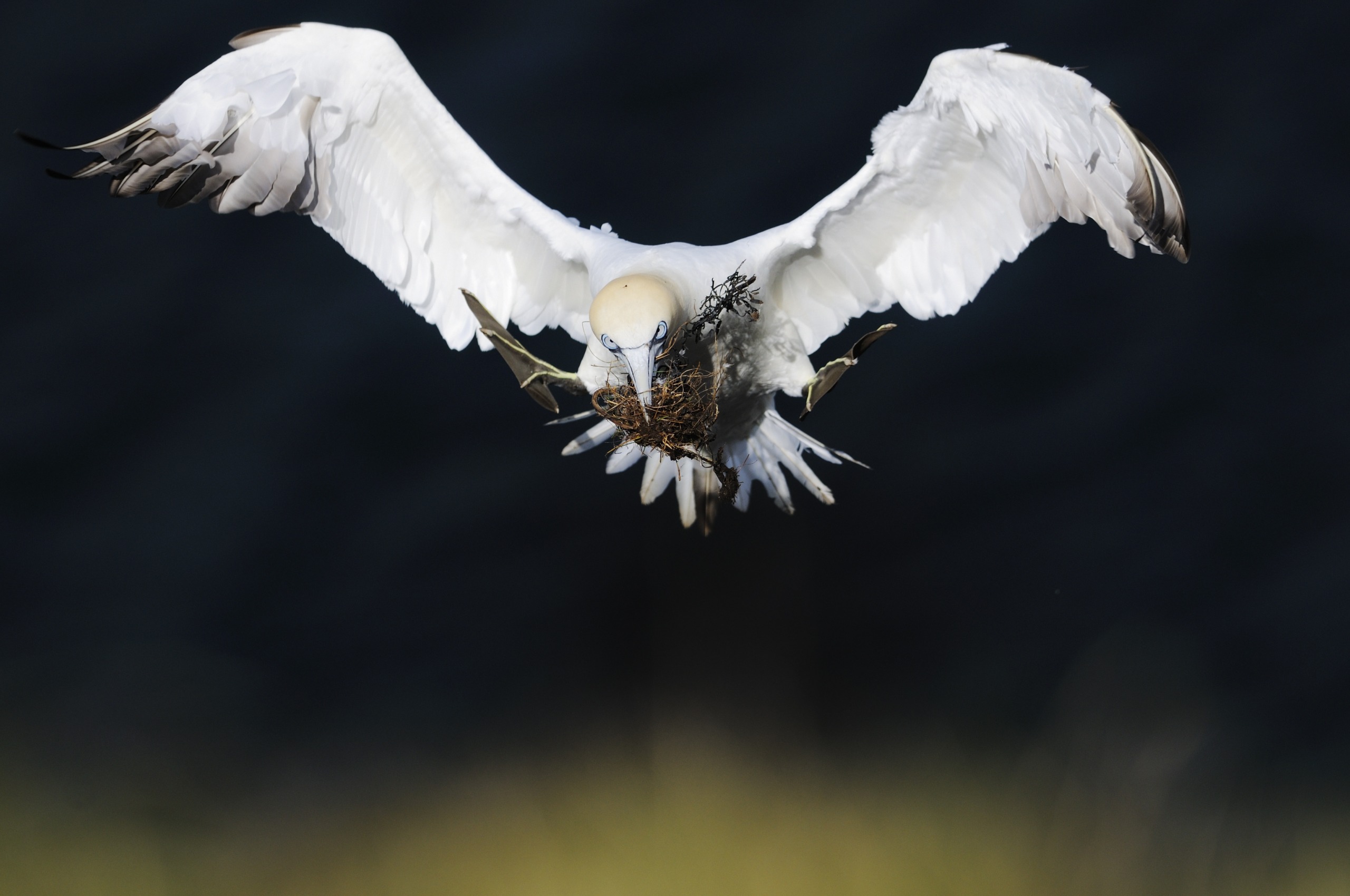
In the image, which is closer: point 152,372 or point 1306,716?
point 1306,716

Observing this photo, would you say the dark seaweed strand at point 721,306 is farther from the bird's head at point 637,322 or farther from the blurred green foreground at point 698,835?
the blurred green foreground at point 698,835

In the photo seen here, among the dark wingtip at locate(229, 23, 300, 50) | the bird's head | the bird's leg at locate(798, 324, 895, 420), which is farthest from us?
the bird's leg at locate(798, 324, 895, 420)

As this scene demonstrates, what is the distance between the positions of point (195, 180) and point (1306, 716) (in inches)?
180

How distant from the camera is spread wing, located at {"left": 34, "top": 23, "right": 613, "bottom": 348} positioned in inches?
137

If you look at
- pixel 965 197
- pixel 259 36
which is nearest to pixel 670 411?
pixel 965 197

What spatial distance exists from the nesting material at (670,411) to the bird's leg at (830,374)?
1.00 feet

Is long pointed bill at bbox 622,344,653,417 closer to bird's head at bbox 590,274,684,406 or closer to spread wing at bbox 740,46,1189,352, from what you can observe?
bird's head at bbox 590,274,684,406

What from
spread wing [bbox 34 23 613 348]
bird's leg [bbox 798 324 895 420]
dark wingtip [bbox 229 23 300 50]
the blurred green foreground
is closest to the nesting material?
bird's leg [bbox 798 324 895 420]

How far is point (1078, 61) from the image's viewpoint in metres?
5.22

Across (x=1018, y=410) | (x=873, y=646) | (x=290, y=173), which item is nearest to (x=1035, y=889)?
(x=873, y=646)

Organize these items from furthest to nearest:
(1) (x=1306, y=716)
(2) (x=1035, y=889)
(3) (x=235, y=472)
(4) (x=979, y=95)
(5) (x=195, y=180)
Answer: (3) (x=235, y=472) → (1) (x=1306, y=716) → (2) (x=1035, y=889) → (5) (x=195, y=180) → (4) (x=979, y=95)

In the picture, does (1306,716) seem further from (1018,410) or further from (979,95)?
(979,95)

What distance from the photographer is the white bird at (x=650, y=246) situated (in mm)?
3189

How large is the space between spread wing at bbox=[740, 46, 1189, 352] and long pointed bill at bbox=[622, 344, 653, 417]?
2.08 ft
